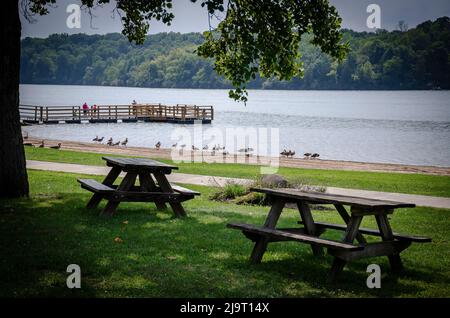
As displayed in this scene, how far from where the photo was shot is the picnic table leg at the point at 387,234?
7.26 m

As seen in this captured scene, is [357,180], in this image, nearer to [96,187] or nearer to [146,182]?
[146,182]

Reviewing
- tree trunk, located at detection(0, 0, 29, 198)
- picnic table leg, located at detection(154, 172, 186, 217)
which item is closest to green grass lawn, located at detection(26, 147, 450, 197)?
picnic table leg, located at detection(154, 172, 186, 217)

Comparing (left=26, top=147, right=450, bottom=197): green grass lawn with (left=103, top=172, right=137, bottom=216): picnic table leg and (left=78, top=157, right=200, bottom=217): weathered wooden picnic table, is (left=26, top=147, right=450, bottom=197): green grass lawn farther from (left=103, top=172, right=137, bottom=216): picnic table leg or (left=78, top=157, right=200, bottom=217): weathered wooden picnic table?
(left=103, top=172, right=137, bottom=216): picnic table leg

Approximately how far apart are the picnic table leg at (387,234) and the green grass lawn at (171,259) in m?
0.16

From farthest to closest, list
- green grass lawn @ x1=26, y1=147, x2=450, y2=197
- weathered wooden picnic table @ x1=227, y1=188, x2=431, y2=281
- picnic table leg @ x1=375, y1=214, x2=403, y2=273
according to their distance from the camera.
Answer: green grass lawn @ x1=26, y1=147, x2=450, y2=197 < picnic table leg @ x1=375, y1=214, x2=403, y2=273 < weathered wooden picnic table @ x1=227, y1=188, x2=431, y2=281

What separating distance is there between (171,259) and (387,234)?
294 cm

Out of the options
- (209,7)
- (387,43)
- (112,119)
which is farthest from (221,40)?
(387,43)

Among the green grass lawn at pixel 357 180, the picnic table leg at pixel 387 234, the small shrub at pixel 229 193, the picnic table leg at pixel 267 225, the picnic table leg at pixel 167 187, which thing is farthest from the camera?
the green grass lawn at pixel 357 180

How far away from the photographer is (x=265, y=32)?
1318cm

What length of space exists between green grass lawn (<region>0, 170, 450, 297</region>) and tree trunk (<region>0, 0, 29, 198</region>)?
2.53 ft

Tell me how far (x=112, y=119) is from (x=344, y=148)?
37858 mm

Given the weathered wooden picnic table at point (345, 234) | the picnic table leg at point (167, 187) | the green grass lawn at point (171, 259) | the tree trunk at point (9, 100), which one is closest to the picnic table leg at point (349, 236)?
the weathered wooden picnic table at point (345, 234)

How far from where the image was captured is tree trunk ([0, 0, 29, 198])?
12031mm

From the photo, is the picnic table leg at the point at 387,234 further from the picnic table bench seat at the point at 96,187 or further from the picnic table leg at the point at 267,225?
the picnic table bench seat at the point at 96,187
